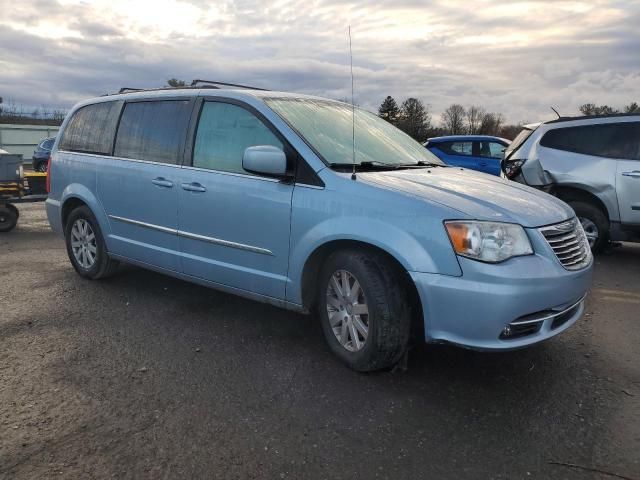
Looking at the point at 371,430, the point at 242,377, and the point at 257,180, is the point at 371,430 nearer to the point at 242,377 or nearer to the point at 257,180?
the point at 242,377

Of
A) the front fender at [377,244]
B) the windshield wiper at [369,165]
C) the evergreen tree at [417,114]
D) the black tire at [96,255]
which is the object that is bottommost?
the black tire at [96,255]

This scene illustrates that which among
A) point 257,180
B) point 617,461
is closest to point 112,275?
point 257,180

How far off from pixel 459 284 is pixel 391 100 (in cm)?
5646

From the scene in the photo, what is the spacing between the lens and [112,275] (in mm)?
5711

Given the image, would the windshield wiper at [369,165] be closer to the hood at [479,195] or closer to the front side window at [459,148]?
the hood at [479,195]

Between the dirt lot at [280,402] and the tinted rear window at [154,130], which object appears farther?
the tinted rear window at [154,130]

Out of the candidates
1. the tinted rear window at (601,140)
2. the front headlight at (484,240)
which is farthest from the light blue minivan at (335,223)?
the tinted rear window at (601,140)

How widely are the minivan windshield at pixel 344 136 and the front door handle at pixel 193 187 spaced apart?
0.81 meters

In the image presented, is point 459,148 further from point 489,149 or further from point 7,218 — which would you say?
point 7,218

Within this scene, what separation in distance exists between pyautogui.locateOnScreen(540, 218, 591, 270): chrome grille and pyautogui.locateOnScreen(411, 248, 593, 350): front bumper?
4.2 inches

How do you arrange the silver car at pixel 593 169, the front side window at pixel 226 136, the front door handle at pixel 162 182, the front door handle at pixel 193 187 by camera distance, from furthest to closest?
the silver car at pixel 593 169 < the front door handle at pixel 162 182 < the front door handle at pixel 193 187 < the front side window at pixel 226 136

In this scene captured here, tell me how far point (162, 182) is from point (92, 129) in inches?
59.3

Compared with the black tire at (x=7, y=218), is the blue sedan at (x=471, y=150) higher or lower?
higher

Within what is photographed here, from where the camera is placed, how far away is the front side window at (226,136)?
4.07 m
